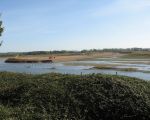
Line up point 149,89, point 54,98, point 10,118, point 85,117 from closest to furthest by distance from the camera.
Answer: point 10,118, point 85,117, point 54,98, point 149,89

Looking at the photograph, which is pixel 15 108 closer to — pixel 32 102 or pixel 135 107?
pixel 32 102

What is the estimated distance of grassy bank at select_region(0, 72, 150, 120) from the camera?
16.2 meters

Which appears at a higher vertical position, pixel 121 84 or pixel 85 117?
pixel 121 84

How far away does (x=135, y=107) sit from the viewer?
16828 mm

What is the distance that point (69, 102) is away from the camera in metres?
16.9

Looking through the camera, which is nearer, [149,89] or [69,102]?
[69,102]

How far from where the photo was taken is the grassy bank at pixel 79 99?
16.2m

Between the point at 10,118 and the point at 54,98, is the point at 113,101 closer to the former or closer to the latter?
the point at 54,98

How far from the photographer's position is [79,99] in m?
17.1

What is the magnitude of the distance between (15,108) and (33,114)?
126 centimetres

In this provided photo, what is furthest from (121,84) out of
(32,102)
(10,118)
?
(10,118)

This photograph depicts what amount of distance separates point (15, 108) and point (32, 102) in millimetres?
964

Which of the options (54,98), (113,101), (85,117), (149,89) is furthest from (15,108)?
(149,89)

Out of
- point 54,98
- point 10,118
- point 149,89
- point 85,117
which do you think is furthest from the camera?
point 149,89
